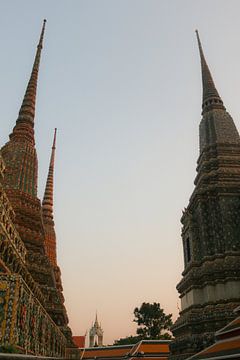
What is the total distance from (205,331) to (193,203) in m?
6.94

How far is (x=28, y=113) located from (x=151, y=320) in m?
36.6

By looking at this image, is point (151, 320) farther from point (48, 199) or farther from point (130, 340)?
point (48, 199)

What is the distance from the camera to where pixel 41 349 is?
1503 cm

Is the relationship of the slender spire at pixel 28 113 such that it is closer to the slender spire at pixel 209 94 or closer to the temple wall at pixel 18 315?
the slender spire at pixel 209 94

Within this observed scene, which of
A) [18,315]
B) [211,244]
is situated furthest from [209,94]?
[18,315]

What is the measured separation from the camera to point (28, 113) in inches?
1073

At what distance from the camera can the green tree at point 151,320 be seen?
164ft

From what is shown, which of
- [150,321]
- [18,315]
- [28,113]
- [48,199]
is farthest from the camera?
[150,321]

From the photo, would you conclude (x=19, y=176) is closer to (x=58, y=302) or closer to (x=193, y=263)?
(x=58, y=302)

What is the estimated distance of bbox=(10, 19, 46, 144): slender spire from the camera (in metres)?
25.7

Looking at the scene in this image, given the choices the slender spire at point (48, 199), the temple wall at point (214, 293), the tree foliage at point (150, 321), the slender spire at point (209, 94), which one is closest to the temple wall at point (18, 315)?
the temple wall at point (214, 293)

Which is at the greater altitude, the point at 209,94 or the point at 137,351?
the point at 209,94

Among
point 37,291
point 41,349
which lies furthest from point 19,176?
point 41,349

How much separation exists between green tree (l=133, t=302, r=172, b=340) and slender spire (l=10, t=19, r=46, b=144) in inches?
1391
